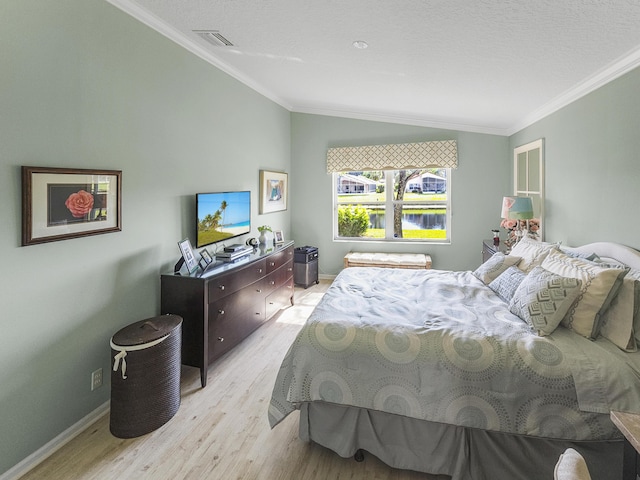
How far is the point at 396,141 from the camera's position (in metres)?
5.40

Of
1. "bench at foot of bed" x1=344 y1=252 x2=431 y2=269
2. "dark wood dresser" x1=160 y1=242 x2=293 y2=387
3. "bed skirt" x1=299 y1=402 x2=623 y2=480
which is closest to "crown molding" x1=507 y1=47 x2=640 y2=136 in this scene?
"bench at foot of bed" x1=344 y1=252 x2=431 y2=269

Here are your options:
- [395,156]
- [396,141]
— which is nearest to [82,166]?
[395,156]

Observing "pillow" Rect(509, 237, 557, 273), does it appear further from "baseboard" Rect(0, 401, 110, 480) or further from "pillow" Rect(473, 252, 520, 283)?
"baseboard" Rect(0, 401, 110, 480)

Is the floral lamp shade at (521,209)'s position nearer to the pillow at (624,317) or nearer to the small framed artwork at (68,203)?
the pillow at (624,317)

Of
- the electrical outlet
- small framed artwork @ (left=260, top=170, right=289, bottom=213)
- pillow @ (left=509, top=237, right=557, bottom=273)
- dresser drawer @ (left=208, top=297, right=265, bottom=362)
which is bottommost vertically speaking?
the electrical outlet

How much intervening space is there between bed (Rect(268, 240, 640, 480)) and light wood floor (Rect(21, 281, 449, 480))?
0.11 metres

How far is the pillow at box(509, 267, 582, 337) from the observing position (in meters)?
1.91

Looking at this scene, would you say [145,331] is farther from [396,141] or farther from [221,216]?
[396,141]

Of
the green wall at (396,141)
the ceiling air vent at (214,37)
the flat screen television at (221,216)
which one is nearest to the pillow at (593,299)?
the flat screen television at (221,216)

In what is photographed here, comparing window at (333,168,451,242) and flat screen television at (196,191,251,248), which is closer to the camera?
flat screen television at (196,191,251,248)

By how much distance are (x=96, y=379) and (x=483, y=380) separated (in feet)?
7.82

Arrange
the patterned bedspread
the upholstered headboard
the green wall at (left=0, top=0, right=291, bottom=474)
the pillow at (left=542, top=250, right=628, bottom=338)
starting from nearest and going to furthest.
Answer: the patterned bedspread, the green wall at (left=0, top=0, right=291, bottom=474), the pillow at (left=542, top=250, right=628, bottom=338), the upholstered headboard

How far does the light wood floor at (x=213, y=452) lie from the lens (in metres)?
1.81

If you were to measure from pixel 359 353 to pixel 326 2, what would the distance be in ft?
7.10
